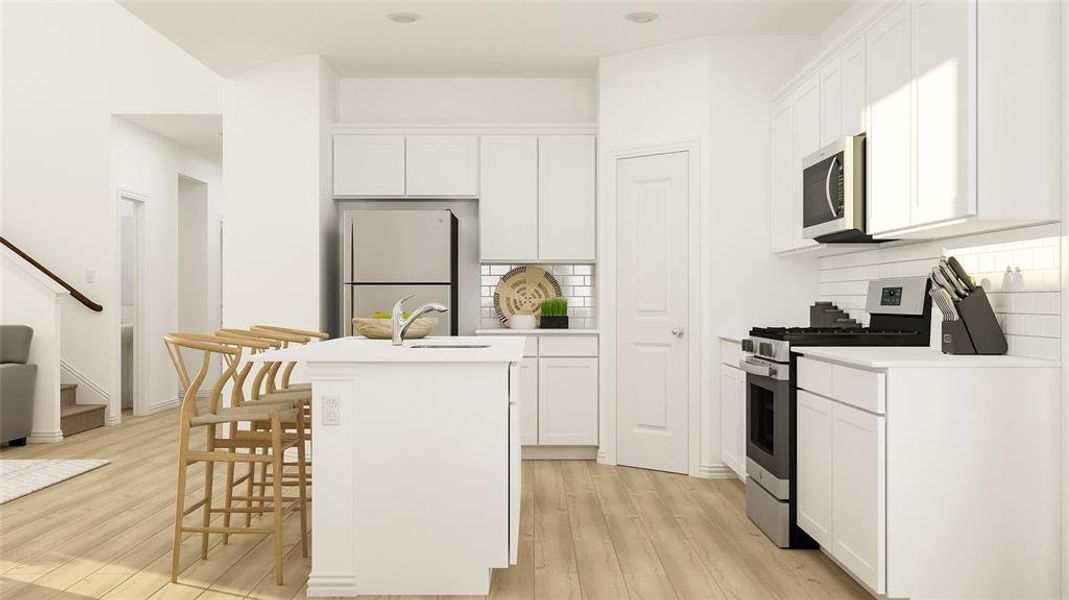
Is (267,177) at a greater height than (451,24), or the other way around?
(451,24)

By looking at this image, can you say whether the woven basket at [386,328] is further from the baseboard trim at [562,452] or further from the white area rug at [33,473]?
the white area rug at [33,473]

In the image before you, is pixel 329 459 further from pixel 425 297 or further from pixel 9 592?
pixel 425 297

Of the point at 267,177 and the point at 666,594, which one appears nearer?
the point at 666,594

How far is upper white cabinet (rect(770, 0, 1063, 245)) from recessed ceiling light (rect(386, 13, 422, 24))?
262 cm

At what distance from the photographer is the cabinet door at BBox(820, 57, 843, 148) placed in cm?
391

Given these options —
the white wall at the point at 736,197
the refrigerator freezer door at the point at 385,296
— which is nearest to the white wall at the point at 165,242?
the refrigerator freezer door at the point at 385,296

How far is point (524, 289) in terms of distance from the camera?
19.8 feet

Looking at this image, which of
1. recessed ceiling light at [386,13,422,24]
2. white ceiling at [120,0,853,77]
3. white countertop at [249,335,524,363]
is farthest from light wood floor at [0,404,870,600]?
recessed ceiling light at [386,13,422,24]

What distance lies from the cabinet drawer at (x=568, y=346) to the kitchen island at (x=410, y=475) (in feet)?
8.39

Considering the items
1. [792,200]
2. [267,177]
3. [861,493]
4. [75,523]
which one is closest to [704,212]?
[792,200]

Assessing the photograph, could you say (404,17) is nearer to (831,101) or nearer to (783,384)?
(831,101)

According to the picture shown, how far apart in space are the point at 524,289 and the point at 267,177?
1.95 metres

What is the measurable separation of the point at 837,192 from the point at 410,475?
2.26 metres

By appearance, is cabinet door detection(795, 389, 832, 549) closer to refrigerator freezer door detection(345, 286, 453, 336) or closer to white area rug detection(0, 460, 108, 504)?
refrigerator freezer door detection(345, 286, 453, 336)
